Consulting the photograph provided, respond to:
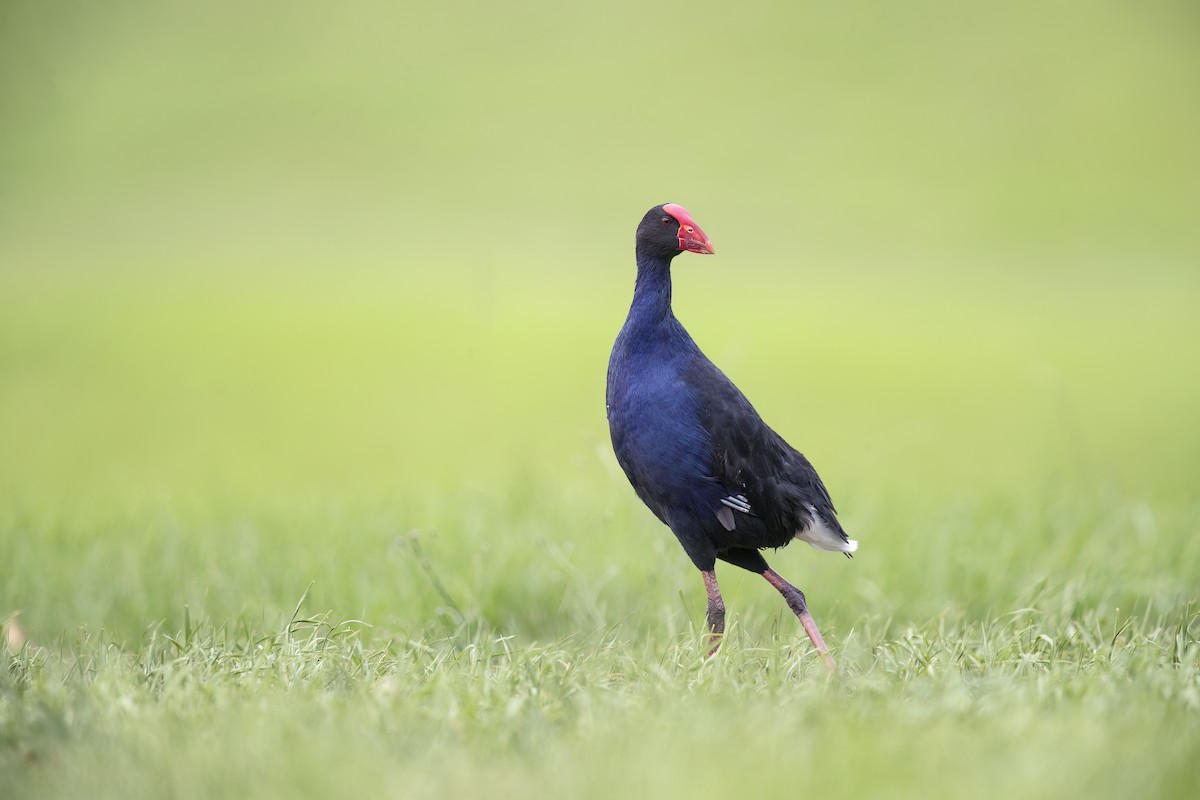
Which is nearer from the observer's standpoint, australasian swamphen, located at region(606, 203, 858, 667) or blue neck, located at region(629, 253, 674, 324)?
australasian swamphen, located at region(606, 203, 858, 667)

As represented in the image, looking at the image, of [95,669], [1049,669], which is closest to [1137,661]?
[1049,669]

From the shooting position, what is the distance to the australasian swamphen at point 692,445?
3682mm

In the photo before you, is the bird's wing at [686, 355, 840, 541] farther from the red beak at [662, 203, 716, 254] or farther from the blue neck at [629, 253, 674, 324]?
the red beak at [662, 203, 716, 254]

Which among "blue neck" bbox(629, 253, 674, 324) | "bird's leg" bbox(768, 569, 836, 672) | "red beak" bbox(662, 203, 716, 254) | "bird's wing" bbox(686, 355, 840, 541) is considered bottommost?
"bird's leg" bbox(768, 569, 836, 672)

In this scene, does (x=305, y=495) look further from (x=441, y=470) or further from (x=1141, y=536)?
(x=1141, y=536)

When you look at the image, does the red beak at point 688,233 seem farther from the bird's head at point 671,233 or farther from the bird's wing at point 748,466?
the bird's wing at point 748,466

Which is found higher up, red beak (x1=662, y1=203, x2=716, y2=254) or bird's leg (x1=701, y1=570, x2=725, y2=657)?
red beak (x1=662, y1=203, x2=716, y2=254)

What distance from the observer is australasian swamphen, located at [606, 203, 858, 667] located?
145 inches

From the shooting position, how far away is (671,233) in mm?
3834

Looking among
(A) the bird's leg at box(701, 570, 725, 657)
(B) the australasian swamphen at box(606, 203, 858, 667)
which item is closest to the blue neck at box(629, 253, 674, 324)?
(B) the australasian swamphen at box(606, 203, 858, 667)

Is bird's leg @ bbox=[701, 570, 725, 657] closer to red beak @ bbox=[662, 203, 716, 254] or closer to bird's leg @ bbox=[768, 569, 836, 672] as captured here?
bird's leg @ bbox=[768, 569, 836, 672]

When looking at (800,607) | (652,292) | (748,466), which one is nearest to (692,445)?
(748,466)

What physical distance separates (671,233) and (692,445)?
72 centimetres

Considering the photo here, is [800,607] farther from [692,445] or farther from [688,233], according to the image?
[688,233]
